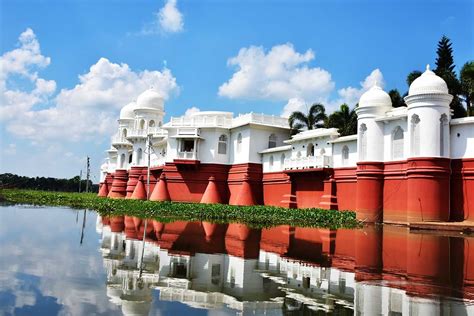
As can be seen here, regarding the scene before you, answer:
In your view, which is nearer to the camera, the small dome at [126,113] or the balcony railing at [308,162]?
the balcony railing at [308,162]

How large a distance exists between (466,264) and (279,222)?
45.0 feet

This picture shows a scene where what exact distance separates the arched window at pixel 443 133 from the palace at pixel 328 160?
5 cm

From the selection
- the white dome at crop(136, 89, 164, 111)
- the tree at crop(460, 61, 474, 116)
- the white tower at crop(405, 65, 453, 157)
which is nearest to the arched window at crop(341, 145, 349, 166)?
→ the white tower at crop(405, 65, 453, 157)

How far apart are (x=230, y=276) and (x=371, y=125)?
18923mm

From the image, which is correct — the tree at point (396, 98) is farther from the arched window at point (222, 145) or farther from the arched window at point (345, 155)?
the arched window at point (222, 145)

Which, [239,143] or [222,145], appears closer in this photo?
[239,143]

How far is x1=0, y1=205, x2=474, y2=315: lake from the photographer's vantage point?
6.81 m

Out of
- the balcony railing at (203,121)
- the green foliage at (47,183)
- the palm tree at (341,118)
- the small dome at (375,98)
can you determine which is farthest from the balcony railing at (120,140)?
the green foliage at (47,183)

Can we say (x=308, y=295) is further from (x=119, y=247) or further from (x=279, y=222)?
(x=279, y=222)

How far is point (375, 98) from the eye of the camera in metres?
26.3

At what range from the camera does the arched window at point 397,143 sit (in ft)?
81.2

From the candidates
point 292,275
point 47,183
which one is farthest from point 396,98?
point 47,183

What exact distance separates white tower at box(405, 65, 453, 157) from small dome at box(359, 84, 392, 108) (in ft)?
8.71

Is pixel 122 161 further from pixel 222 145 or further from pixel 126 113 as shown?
pixel 222 145
